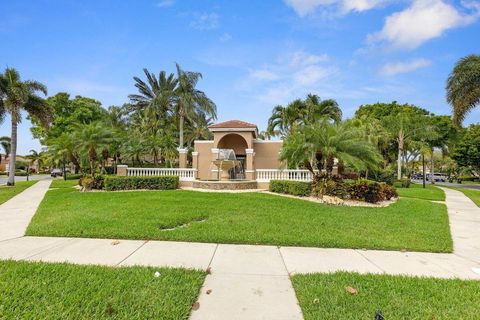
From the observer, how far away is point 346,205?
36.4ft

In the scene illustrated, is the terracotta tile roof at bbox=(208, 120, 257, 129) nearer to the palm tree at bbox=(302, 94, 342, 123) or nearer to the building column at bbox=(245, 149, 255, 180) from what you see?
the building column at bbox=(245, 149, 255, 180)

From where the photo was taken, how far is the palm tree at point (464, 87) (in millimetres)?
16908

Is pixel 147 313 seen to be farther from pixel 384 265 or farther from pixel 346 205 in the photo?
pixel 346 205

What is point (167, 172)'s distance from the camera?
17.1 meters

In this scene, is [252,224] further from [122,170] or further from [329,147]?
[122,170]

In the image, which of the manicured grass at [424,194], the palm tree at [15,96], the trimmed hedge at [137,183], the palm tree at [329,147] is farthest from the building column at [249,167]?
the palm tree at [15,96]

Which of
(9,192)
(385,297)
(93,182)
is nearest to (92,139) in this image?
(93,182)

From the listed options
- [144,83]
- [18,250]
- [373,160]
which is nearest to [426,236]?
[373,160]

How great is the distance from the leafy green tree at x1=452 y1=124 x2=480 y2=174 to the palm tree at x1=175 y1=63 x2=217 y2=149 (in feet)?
121

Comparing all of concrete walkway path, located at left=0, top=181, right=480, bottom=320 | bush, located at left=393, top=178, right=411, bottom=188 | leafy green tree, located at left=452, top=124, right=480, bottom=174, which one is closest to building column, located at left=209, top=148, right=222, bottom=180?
concrete walkway path, located at left=0, top=181, right=480, bottom=320

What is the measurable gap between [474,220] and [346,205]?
13.4 feet

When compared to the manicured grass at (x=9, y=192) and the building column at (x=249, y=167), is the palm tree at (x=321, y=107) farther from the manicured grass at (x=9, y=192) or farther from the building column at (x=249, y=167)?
the manicured grass at (x=9, y=192)

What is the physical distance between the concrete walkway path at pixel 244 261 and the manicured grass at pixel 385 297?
0.85 ft

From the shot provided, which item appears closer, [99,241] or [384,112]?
[99,241]
